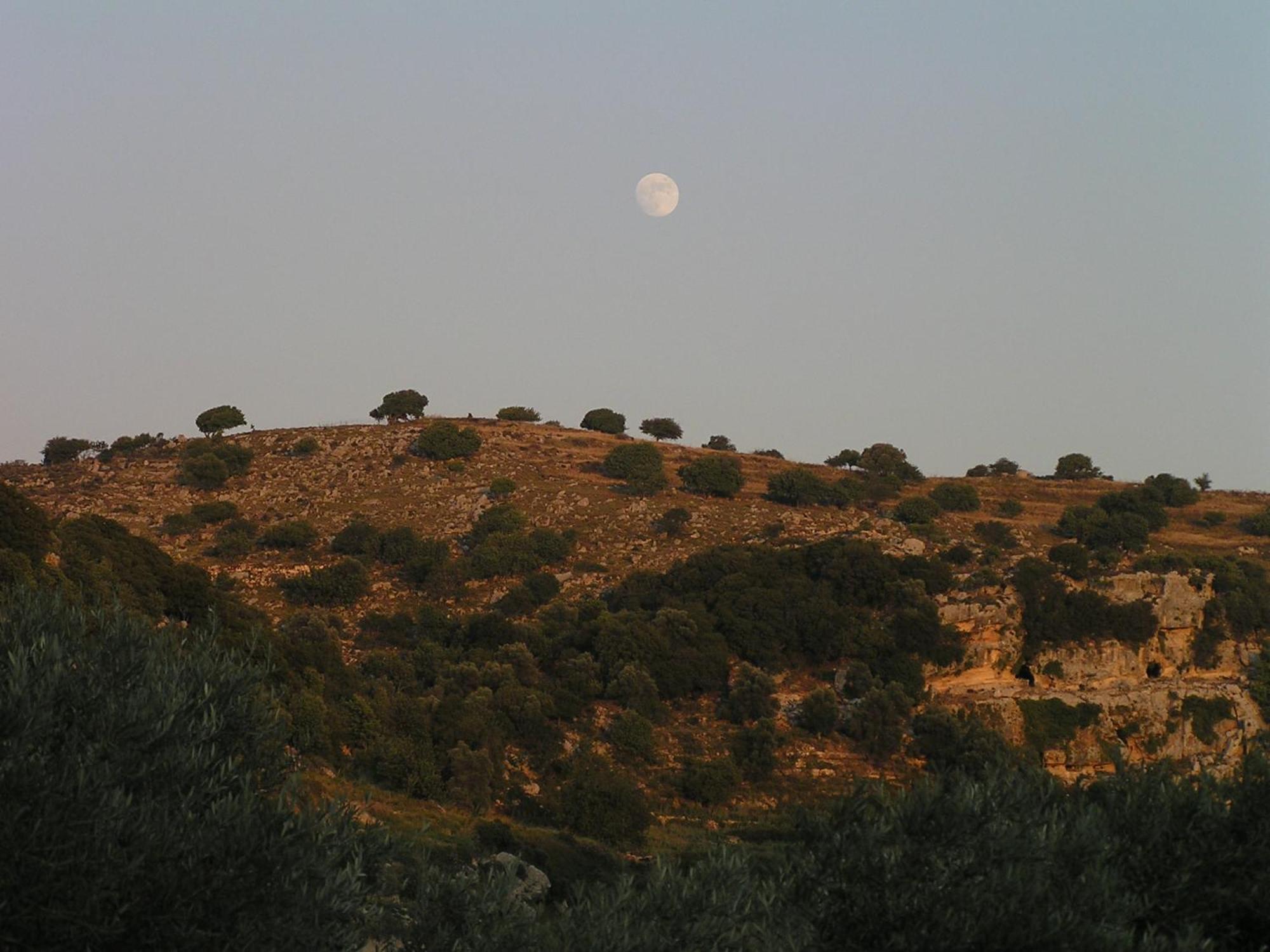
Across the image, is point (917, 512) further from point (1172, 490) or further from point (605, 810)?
point (605, 810)

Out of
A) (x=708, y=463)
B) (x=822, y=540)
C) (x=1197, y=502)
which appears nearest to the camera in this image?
(x=822, y=540)

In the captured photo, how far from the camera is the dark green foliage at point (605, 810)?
47.1m

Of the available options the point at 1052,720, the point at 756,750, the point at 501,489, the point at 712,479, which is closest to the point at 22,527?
the point at 756,750

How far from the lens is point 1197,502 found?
108m

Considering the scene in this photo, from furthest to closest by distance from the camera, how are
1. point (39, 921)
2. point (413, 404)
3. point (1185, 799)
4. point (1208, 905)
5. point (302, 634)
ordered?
point (413, 404)
point (302, 634)
point (1185, 799)
point (1208, 905)
point (39, 921)

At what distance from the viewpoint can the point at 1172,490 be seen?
350ft

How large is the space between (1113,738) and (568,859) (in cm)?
3301

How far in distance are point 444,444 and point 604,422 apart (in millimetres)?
20395

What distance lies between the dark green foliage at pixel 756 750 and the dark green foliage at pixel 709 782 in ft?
4.02

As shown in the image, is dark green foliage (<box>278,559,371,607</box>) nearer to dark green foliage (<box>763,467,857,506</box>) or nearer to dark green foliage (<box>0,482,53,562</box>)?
dark green foliage (<box>0,482,53,562</box>)

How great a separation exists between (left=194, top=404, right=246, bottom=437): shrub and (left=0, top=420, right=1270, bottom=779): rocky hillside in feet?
14.0

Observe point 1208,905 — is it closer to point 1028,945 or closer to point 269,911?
point 1028,945

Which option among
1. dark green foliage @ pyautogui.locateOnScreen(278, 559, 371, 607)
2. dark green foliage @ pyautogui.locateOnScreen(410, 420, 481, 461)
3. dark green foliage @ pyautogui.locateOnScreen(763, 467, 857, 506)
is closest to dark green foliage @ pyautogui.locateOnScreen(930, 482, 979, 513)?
dark green foliage @ pyautogui.locateOnScreen(763, 467, 857, 506)

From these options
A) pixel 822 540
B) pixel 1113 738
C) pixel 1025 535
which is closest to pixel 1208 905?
pixel 1113 738
